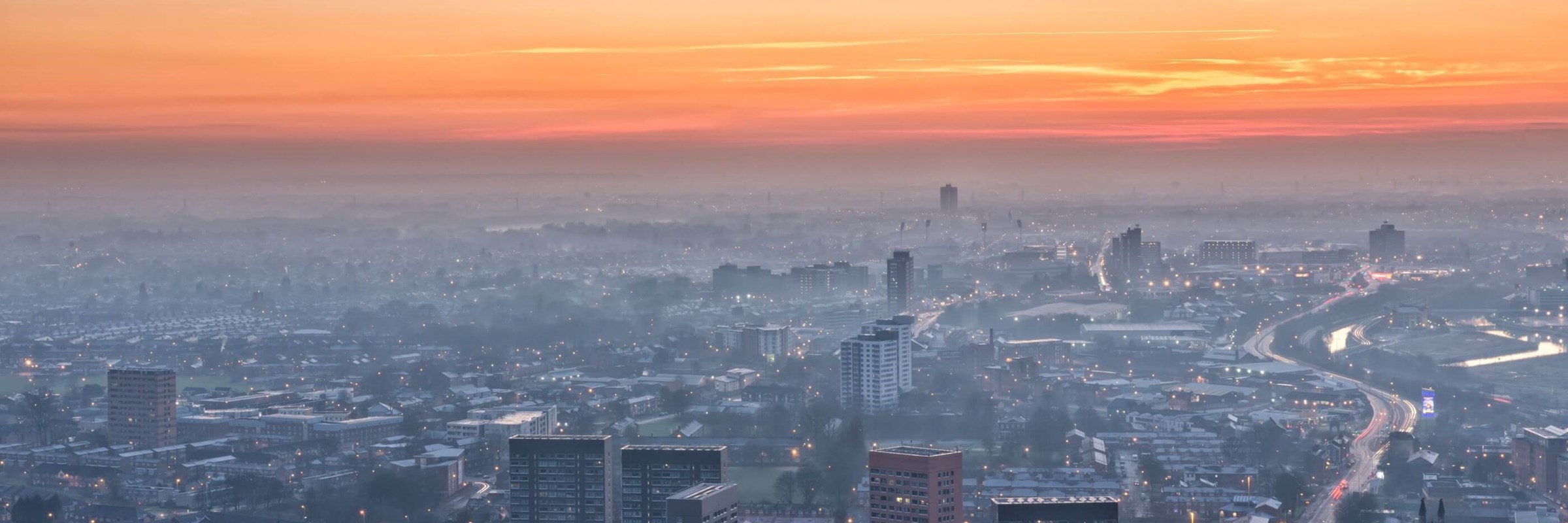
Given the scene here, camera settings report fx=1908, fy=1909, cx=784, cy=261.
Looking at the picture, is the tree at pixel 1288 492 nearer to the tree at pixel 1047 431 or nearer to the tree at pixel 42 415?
the tree at pixel 1047 431

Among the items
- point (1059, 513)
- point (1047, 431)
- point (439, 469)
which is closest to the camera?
point (1059, 513)

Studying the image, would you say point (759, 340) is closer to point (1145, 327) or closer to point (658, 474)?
point (1145, 327)

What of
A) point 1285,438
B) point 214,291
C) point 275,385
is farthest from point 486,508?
point 214,291

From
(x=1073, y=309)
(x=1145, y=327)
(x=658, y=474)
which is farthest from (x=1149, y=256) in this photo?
(x=658, y=474)

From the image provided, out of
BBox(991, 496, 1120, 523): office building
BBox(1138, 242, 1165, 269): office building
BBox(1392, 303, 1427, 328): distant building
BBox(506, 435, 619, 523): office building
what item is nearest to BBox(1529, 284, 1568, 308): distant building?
BBox(1392, 303, 1427, 328): distant building

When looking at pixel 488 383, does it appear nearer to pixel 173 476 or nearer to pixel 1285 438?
pixel 173 476

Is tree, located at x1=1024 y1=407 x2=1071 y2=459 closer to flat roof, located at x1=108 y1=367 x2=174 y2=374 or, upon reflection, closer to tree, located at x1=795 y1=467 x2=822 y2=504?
tree, located at x1=795 y1=467 x2=822 y2=504

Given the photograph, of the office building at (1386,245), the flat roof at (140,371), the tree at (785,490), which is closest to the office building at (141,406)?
the flat roof at (140,371)
